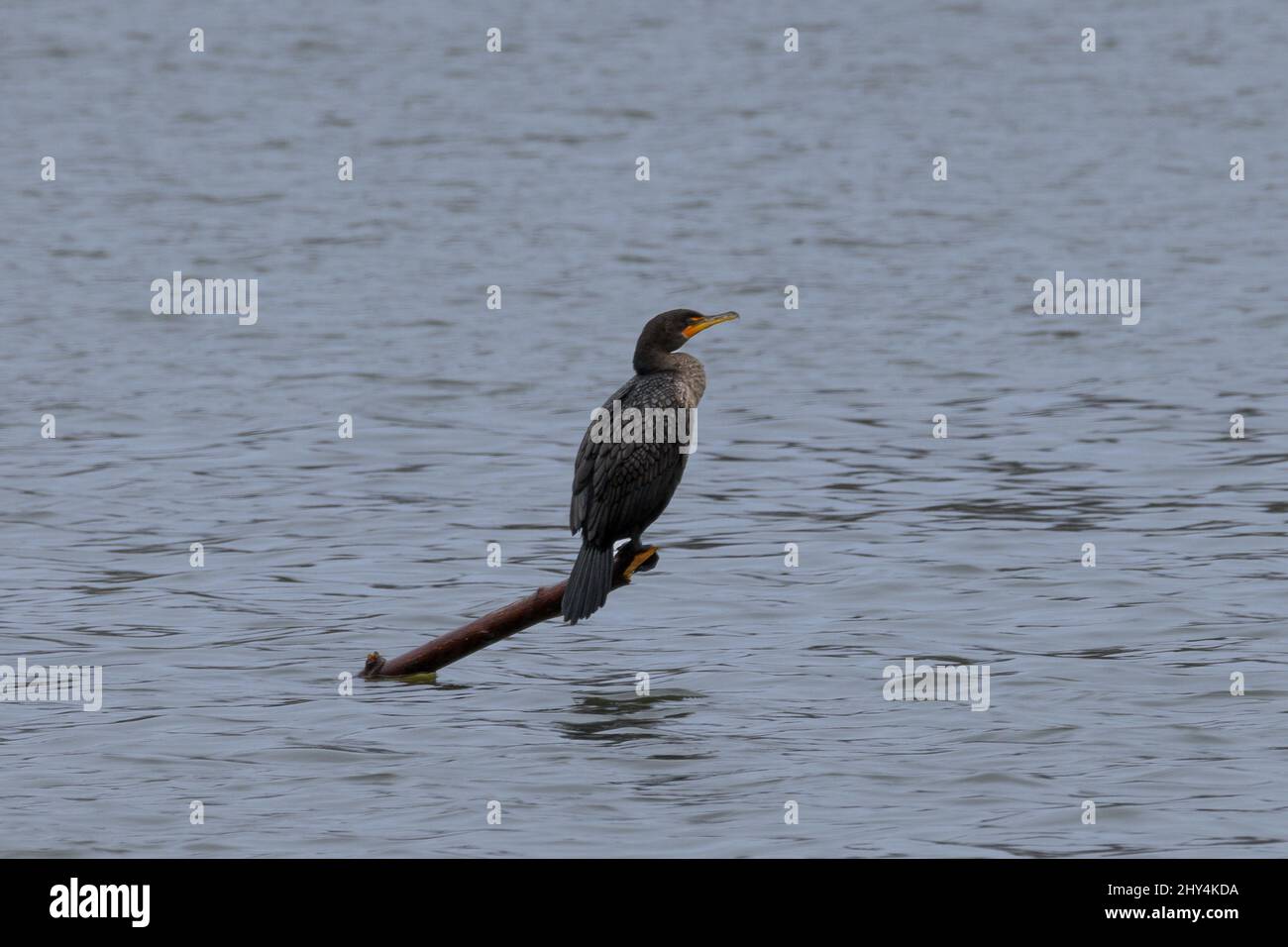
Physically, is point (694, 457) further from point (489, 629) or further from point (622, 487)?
point (489, 629)

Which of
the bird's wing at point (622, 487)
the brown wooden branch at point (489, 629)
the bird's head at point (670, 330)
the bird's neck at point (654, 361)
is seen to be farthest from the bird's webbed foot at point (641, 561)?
the bird's head at point (670, 330)

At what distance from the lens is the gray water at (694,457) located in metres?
9.93

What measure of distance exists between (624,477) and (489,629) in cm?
96

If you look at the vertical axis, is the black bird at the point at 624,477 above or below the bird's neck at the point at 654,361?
below

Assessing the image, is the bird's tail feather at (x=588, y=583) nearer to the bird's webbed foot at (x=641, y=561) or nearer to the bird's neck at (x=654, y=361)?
the bird's webbed foot at (x=641, y=561)

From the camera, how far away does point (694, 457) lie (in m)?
17.5

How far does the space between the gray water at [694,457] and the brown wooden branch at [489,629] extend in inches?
10.5

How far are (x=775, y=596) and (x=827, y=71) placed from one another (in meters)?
25.3

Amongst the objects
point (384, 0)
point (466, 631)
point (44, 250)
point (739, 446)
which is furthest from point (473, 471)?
point (384, 0)

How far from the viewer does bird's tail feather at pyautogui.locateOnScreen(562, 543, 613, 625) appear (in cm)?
997

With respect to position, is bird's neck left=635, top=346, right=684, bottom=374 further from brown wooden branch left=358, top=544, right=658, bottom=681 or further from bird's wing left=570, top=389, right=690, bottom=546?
brown wooden branch left=358, top=544, right=658, bottom=681

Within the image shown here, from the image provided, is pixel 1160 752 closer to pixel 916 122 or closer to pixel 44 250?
pixel 44 250

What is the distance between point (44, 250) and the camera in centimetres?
2662

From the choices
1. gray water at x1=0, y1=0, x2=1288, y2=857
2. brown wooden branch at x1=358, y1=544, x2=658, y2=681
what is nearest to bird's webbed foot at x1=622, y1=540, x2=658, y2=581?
brown wooden branch at x1=358, y1=544, x2=658, y2=681
